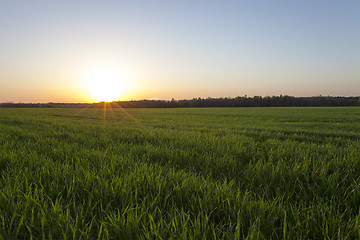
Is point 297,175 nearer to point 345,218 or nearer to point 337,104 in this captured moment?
point 345,218

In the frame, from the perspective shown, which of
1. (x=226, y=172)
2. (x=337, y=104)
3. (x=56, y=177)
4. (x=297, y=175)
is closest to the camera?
(x=56, y=177)

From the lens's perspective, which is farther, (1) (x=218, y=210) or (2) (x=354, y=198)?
(2) (x=354, y=198)

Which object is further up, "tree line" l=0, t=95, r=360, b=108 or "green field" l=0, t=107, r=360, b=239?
"tree line" l=0, t=95, r=360, b=108

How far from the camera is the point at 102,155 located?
3.11 m

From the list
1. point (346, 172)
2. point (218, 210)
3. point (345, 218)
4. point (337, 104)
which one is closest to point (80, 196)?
point (218, 210)

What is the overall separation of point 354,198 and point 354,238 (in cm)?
65

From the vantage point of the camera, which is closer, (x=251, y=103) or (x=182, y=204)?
(x=182, y=204)

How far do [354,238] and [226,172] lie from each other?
1513mm

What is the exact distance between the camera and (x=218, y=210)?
5.07 ft

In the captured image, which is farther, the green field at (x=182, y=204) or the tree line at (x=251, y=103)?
Result: the tree line at (x=251, y=103)

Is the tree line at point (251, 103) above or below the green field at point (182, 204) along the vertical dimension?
above

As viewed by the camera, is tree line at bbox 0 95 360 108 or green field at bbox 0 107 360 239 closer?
green field at bbox 0 107 360 239

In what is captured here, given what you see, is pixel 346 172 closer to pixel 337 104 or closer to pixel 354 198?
pixel 354 198

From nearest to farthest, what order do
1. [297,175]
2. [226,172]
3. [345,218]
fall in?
[345,218] → [297,175] → [226,172]
